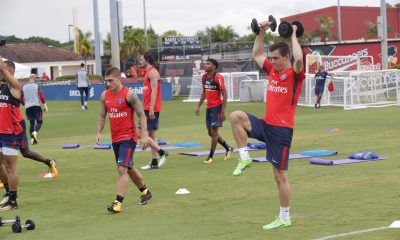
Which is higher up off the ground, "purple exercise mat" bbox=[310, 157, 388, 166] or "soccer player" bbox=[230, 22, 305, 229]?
"soccer player" bbox=[230, 22, 305, 229]

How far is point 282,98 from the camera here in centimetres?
876

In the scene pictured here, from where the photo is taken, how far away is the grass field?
340 inches

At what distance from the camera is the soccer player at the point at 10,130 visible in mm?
10867

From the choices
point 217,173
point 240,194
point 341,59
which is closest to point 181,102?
point 341,59

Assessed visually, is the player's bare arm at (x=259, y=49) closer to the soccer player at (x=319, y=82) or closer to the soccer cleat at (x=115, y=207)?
the soccer cleat at (x=115, y=207)

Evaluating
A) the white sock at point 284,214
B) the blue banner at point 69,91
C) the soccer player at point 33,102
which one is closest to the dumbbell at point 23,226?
the white sock at point 284,214

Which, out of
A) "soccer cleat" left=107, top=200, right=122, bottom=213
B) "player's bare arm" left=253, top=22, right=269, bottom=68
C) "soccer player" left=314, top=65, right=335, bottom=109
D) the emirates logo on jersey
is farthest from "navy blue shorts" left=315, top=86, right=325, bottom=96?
the emirates logo on jersey

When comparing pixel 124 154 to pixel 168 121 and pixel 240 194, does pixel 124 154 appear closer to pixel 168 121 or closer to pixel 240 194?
pixel 240 194

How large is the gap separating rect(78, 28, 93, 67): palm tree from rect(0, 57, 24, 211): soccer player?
82.4 m

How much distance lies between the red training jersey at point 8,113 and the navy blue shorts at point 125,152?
171cm

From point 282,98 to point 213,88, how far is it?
6.73 m

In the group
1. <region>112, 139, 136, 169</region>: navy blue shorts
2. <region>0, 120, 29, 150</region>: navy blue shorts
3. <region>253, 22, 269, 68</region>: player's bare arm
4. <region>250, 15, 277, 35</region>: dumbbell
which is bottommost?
<region>112, 139, 136, 169</region>: navy blue shorts

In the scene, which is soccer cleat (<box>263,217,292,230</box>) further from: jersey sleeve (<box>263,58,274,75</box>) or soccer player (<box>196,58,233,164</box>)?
soccer player (<box>196,58,233,164</box>)

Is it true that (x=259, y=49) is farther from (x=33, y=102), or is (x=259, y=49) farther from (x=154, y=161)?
(x=33, y=102)
